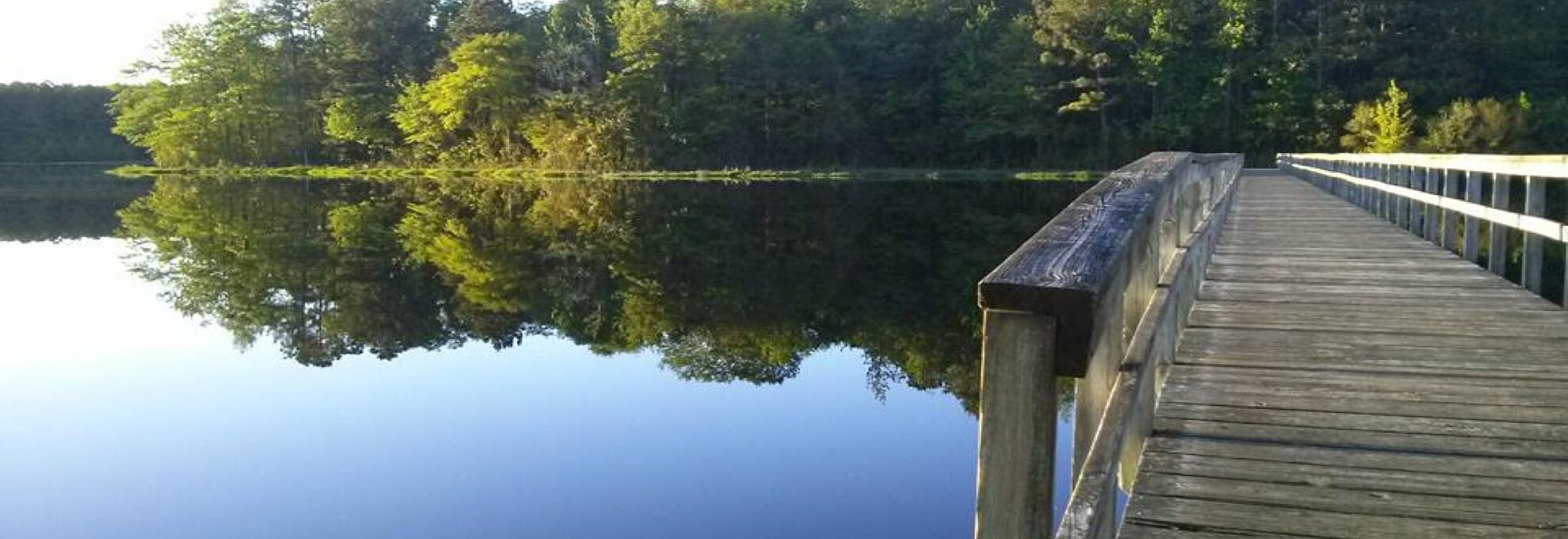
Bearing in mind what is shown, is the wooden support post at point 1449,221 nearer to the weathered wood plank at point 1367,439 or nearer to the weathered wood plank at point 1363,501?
the weathered wood plank at point 1367,439

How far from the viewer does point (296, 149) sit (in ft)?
189

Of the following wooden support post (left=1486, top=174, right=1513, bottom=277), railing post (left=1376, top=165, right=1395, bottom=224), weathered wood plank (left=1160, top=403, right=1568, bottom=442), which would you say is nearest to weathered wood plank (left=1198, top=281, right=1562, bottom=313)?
wooden support post (left=1486, top=174, right=1513, bottom=277)

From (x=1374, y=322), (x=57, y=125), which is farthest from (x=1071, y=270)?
(x=57, y=125)

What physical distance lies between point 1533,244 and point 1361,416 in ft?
11.9

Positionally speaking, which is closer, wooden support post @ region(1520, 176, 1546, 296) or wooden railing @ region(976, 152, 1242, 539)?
wooden railing @ region(976, 152, 1242, 539)

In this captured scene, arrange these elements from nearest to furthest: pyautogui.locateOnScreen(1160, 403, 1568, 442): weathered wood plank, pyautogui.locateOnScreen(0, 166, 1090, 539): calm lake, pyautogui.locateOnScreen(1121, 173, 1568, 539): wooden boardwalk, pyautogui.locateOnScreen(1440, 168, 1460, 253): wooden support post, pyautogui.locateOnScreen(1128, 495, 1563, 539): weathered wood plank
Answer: pyautogui.locateOnScreen(1128, 495, 1563, 539): weathered wood plank < pyautogui.locateOnScreen(1121, 173, 1568, 539): wooden boardwalk < pyautogui.locateOnScreen(1160, 403, 1568, 442): weathered wood plank < pyautogui.locateOnScreen(0, 166, 1090, 539): calm lake < pyautogui.locateOnScreen(1440, 168, 1460, 253): wooden support post

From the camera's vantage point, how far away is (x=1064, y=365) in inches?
62.2

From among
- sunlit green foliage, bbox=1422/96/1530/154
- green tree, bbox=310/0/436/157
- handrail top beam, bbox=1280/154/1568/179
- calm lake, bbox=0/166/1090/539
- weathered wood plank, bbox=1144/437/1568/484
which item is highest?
green tree, bbox=310/0/436/157

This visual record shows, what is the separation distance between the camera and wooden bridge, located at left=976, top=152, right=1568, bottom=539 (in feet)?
5.38

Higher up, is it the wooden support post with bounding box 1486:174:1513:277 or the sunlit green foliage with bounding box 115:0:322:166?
the sunlit green foliage with bounding box 115:0:322:166

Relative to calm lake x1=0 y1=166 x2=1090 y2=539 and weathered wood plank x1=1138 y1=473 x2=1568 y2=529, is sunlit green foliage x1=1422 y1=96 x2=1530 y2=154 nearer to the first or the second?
calm lake x1=0 y1=166 x2=1090 y2=539

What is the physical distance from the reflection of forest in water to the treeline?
50787mm

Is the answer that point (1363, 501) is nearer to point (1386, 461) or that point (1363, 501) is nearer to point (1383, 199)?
point (1386, 461)

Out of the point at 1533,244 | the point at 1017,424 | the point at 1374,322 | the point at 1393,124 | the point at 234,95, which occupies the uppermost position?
the point at 234,95
